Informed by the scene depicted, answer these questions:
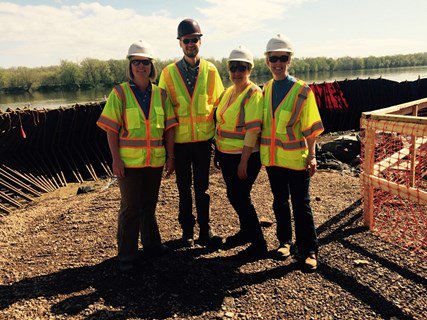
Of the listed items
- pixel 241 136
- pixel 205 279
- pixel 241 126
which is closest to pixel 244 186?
pixel 241 136

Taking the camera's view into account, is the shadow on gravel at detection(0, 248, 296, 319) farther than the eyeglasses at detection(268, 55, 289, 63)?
No

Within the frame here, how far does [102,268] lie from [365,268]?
9.24 ft

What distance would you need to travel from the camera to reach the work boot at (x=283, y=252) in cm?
372

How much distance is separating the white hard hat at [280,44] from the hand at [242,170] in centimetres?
112

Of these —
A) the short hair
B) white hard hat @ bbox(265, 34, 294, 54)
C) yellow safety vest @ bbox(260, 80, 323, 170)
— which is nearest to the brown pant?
the short hair

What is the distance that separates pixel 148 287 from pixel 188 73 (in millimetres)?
2284

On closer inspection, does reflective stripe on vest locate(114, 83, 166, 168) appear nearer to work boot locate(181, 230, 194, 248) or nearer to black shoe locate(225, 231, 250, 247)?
work boot locate(181, 230, 194, 248)

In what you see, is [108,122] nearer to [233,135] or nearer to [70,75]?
[233,135]

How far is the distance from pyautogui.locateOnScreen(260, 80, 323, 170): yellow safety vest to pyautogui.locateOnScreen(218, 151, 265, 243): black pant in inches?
7.8

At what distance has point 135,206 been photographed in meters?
3.51

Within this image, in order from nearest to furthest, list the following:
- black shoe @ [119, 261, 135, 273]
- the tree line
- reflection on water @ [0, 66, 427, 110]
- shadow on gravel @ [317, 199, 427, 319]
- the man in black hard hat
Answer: shadow on gravel @ [317, 199, 427, 319], black shoe @ [119, 261, 135, 273], the man in black hard hat, reflection on water @ [0, 66, 427, 110], the tree line

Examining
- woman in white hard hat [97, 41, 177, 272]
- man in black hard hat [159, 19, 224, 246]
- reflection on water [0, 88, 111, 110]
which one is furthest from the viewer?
reflection on water [0, 88, 111, 110]

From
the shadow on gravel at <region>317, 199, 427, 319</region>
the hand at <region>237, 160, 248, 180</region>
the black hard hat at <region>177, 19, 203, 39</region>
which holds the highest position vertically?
the black hard hat at <region>177, 19, 203, 39</region>

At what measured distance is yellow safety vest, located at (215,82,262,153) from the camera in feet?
11.1
